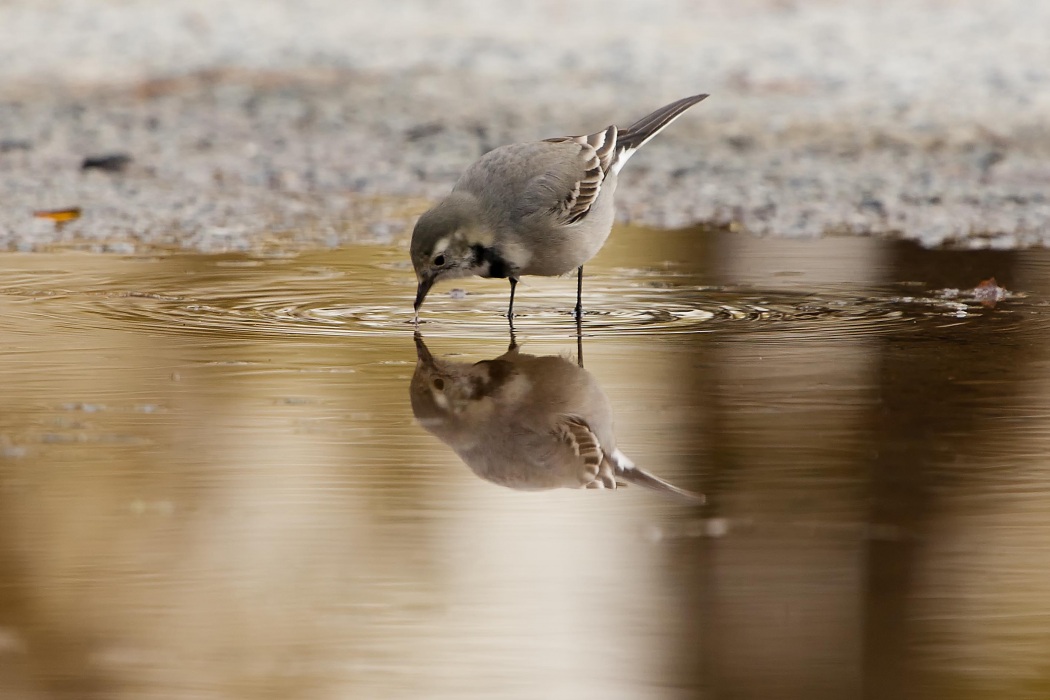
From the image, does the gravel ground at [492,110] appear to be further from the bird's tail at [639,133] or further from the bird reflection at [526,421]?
the bird reflection at [526,421]

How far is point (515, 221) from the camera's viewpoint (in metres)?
7.74

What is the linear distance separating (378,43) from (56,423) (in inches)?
505

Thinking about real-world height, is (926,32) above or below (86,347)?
above

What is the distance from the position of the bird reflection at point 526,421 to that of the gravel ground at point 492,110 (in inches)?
155

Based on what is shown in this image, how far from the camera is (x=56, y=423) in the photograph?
5719mm

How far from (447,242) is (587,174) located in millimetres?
1056

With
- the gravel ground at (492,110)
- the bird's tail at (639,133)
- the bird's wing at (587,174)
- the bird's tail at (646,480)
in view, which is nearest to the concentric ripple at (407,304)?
the bird's wing at (587,174)

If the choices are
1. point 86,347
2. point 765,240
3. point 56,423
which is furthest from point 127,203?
point 56,423

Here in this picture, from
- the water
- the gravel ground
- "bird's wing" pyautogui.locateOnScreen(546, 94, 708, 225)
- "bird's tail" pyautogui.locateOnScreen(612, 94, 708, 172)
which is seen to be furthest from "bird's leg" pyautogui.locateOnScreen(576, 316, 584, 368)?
the gravel ground

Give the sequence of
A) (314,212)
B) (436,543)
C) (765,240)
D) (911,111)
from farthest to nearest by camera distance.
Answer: (911,111)
(314,212)
(765,240)
(436,543)

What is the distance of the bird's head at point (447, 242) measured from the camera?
751cm

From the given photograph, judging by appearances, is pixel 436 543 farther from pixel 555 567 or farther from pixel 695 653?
pixel 695 653

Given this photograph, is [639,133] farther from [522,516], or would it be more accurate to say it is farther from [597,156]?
[522,516]

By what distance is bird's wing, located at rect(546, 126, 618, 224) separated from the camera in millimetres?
7930
